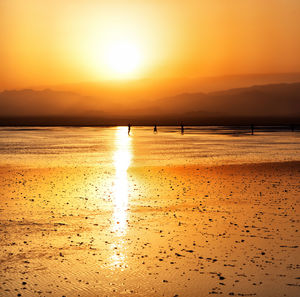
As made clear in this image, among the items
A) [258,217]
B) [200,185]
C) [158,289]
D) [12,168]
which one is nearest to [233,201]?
[258,217]

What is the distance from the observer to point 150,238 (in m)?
11.0

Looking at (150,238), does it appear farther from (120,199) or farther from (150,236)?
(120,199)

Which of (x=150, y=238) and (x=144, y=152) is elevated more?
(x=144, y=152)

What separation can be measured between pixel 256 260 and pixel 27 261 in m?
4.73

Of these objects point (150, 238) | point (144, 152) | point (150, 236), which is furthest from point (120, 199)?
point (144, 152)

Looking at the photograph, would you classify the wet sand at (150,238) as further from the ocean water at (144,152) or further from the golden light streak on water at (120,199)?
the ocean water at (144,152)

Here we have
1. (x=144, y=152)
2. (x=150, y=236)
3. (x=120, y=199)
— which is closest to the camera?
→ (x=150, y=236)

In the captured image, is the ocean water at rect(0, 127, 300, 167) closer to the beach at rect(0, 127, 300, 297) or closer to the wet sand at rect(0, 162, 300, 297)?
the beach at rect(0, 127, 300, 297)

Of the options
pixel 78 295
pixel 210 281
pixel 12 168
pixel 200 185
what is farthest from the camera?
pixel 12 168

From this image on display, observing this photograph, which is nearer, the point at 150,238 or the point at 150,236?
the point at 150,238

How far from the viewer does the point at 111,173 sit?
24.0m

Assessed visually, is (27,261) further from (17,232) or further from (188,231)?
(188,231)

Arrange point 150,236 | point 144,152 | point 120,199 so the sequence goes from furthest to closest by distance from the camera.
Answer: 1. point 144,152
2. point 120,199
3. point 150,236

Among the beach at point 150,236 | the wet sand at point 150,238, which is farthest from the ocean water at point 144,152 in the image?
the wet sand at point 150,238
